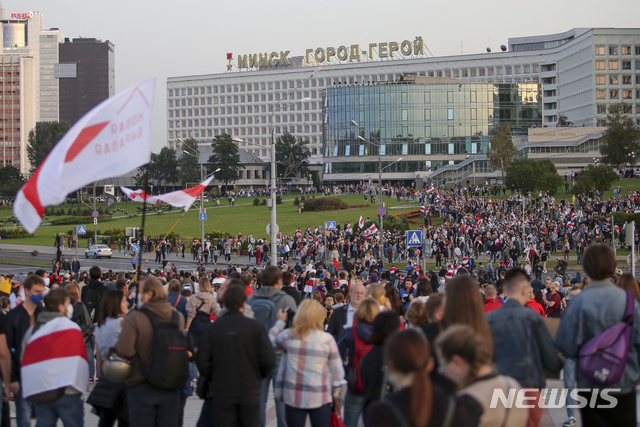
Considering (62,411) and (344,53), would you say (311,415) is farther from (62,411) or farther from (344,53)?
(344,53)

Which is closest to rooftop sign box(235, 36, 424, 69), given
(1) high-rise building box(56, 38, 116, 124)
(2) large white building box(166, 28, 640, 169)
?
(2) large white building box(166, 28, 640, 169)

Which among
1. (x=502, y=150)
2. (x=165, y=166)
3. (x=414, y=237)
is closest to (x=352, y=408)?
(x=414, y=237)

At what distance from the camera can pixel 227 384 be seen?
579 centimetres

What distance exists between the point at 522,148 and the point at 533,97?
2521 cm

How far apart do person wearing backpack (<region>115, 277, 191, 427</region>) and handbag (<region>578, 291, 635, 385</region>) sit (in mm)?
3259

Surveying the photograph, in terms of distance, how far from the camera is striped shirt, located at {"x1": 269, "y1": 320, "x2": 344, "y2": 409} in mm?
5848

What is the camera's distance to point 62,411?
19.5 ft

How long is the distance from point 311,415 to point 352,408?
61 centimetres

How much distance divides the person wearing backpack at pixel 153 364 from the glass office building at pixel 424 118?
4276 inches

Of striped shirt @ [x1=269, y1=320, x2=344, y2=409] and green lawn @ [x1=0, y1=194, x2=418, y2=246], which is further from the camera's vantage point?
green lawn @ [x1=0, y1=194, x2=418, y2=246]

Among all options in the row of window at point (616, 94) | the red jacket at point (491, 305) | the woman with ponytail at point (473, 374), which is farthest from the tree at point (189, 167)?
the woman with ponytail at point (473, 374)

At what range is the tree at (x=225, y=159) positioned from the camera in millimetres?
102750

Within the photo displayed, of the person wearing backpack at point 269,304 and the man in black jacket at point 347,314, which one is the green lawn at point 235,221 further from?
the person wearing backpack at point 269,304

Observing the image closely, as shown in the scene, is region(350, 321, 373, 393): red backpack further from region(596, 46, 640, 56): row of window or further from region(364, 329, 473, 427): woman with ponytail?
region(596, 46, 640, 56): row of window
